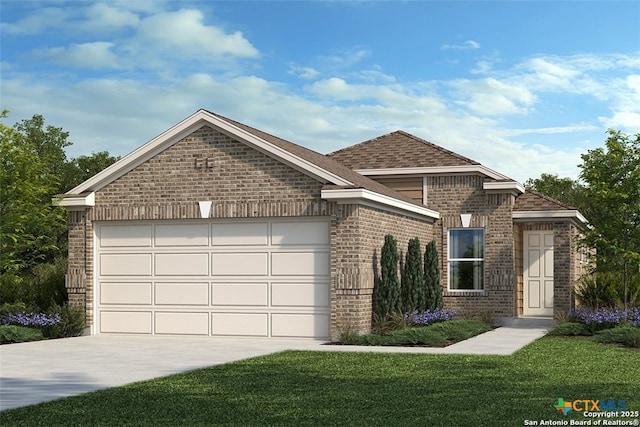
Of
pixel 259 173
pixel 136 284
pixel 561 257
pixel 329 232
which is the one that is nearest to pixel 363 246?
pixel 329 232

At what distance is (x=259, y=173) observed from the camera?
20.3 m

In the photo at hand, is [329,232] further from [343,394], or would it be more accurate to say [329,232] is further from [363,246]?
[343,394]

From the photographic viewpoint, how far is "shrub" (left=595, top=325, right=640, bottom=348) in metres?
17.8

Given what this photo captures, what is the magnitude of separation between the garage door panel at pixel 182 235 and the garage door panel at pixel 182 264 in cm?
28

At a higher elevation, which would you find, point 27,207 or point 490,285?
point 27,207

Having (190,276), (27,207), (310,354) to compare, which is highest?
(27,207)

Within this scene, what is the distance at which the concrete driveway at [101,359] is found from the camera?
12.1 metres

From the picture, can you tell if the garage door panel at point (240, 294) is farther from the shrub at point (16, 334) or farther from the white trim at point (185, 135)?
the shrub at point (16, 334)

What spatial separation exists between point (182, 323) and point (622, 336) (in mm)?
9745

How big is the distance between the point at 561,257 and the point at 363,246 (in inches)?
333

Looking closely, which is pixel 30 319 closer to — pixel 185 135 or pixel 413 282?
pixel 185 135

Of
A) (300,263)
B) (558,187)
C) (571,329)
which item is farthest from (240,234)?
(558,187)

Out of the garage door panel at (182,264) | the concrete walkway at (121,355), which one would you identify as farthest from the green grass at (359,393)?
the garage door panel at (182,264)

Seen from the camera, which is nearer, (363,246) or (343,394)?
(343,394)
